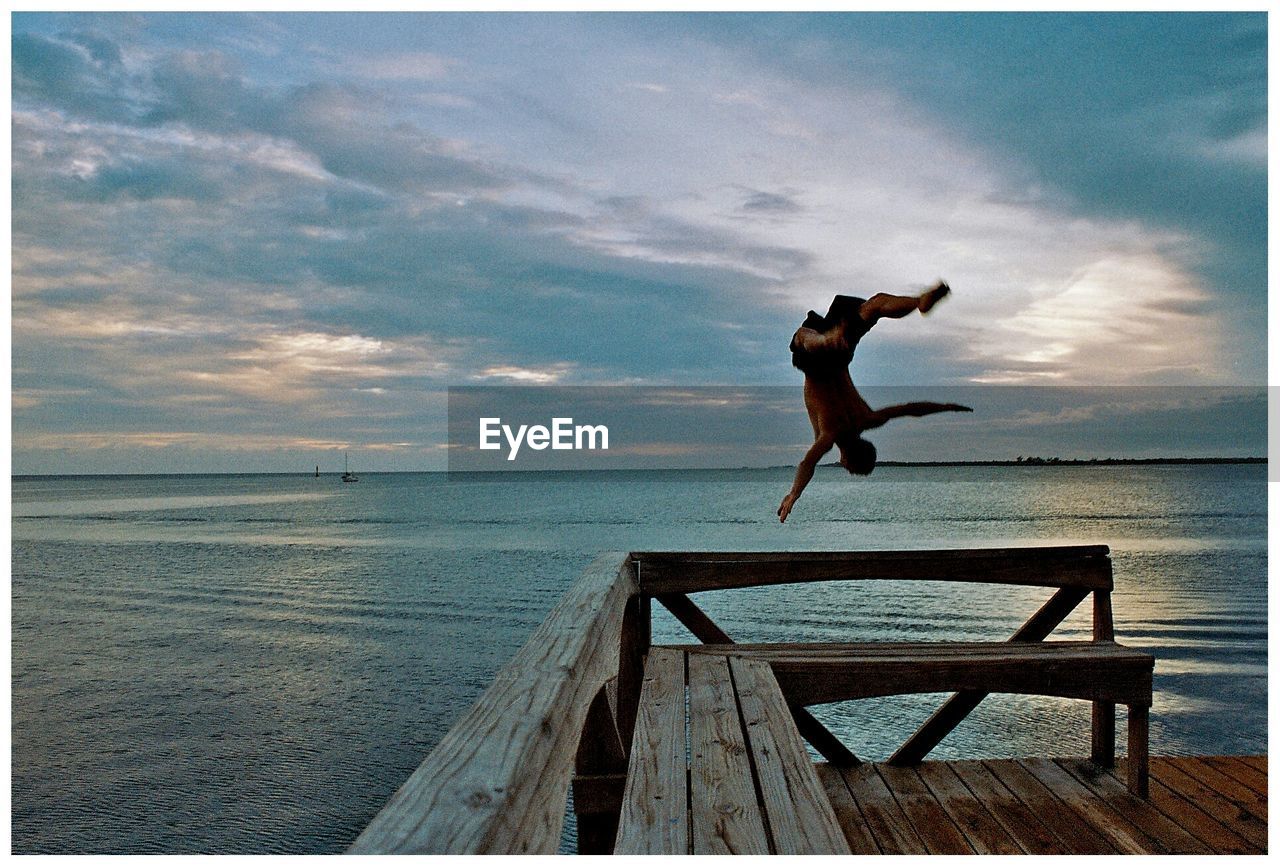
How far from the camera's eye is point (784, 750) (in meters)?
2.73

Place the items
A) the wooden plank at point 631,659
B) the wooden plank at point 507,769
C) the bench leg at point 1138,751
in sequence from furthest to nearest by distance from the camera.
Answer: the wooden plank at point 631,659
the bench leg at point 1138,751
the wooden plank at point 507,769

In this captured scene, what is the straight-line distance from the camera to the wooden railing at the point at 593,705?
1.12 meters

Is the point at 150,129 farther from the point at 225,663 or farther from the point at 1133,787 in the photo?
the point at 1133,787

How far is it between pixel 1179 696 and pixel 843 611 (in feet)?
21.6

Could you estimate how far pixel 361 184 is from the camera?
36094 mm

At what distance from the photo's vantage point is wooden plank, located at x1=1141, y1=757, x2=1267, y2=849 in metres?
3.92

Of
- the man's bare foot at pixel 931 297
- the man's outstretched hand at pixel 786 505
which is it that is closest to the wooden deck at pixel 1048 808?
the man's outstretched hand at pixel 786 505

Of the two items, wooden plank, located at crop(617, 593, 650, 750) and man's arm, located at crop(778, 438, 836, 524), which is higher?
man's arm, located at crop(778, 438, 836, 524)

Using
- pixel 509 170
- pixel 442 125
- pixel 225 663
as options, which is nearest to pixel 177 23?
pixel 442 125

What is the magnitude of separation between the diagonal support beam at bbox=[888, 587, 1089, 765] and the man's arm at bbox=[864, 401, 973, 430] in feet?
10.7

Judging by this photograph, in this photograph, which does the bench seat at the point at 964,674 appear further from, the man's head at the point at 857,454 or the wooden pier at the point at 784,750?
the man's head at the point at 857,454

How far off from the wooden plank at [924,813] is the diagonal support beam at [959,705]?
0.29 feet

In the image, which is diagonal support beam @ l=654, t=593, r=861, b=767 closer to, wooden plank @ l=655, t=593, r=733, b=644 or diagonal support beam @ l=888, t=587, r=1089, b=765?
wooden plank @ l=655, t=593, r=733, b=644

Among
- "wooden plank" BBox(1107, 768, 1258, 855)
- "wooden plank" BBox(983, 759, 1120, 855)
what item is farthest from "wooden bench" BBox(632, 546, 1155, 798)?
"wooden plank" BBox(983, 759, 1120, 855)
